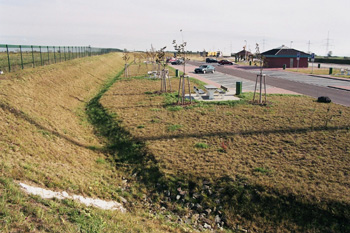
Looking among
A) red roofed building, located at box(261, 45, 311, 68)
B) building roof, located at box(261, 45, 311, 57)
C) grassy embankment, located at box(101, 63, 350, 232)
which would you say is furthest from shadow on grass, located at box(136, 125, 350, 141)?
building roof, located at box(261, 45, 311, 57)

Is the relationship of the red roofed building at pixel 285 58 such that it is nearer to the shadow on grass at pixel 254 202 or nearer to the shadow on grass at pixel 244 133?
the shadow on grass at pixel 244 133

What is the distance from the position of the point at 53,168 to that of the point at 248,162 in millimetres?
5588

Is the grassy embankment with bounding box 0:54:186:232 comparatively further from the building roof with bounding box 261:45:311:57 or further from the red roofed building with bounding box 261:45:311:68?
the building roof with bounding box 261:45:311:57

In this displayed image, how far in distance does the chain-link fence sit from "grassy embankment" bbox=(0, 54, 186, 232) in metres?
6.69

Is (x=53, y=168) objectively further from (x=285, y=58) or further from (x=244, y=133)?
(x=285, y=58)

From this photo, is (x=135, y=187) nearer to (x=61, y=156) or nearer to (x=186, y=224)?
(x=186, y=224)

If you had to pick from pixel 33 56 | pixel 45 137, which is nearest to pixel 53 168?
pixel 45 137

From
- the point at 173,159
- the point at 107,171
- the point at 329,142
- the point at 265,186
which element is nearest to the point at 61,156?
the point at 107,171

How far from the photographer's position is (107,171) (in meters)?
8.67

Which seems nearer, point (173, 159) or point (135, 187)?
point (135, 187)

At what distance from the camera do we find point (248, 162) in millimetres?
8594

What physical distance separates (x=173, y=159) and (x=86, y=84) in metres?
17.6

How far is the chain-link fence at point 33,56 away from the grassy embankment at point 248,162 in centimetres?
1171

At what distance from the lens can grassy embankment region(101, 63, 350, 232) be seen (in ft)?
21.5
